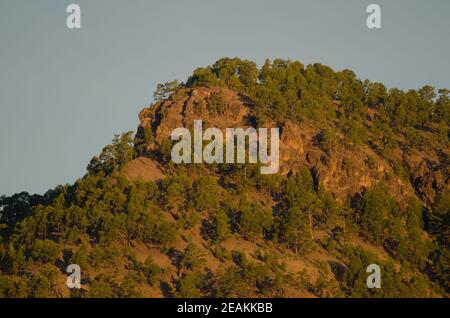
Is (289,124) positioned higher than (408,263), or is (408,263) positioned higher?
(289,124)

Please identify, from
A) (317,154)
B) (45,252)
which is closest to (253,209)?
(317,154)

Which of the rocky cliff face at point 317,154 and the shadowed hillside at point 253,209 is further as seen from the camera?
the rocky cliff face at point 317,154

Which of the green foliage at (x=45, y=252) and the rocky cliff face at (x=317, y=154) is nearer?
the green foliage at (x=45, y=252)

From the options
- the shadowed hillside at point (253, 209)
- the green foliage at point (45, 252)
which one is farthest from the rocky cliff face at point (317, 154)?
the green foliage at point (45, 252)

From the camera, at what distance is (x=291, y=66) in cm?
18125

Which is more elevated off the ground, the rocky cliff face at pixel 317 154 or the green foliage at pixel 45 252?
the rocky cliff face at pixel 317 154

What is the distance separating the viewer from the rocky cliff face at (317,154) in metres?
151

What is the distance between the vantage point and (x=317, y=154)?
505 ft

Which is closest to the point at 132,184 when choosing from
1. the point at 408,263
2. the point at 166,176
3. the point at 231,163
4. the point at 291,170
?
the point at 166,176

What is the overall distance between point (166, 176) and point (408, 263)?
126 ft

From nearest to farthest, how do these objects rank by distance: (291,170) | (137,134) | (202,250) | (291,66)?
(202,250)
(291,170)
(137,134)
(291,66)

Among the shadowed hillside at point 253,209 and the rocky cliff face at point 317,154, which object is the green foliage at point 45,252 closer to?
the shadowed hillside at point 253,209
